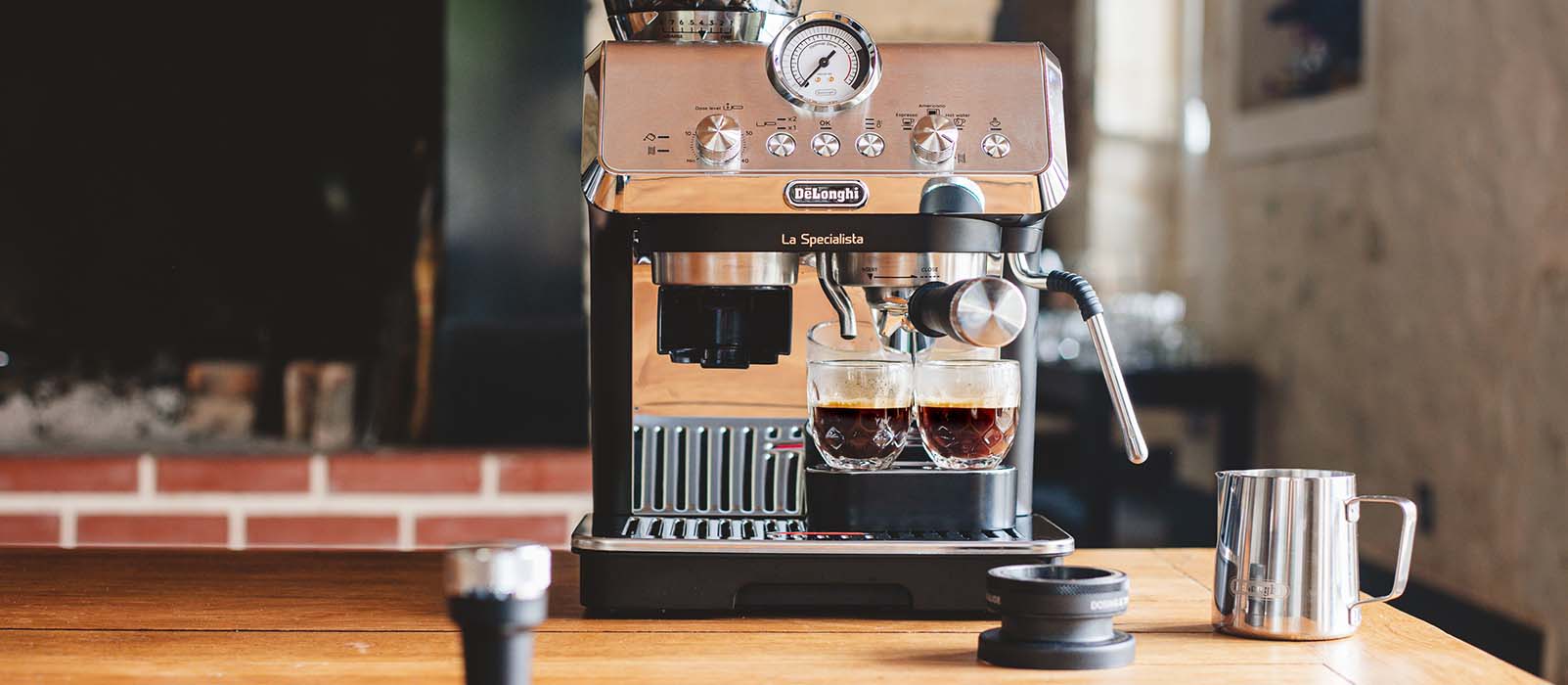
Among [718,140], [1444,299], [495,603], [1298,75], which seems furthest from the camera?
[1298,75]

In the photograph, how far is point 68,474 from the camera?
5.90 ft

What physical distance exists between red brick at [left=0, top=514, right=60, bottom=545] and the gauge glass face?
4.08 feet

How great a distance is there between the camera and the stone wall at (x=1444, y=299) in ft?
8.63

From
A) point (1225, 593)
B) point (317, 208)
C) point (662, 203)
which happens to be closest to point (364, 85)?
point (317, 208)

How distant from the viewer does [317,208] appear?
1.81 metres

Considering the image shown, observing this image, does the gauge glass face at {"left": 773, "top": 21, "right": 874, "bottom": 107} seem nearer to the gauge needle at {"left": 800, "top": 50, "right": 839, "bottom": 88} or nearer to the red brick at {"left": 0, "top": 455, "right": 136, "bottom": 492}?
the gauge needle at {"left": 800, "top": 50, "right": 839, "bottom": 88}

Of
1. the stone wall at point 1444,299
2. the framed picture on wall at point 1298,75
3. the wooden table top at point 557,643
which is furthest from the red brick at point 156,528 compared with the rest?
the framed picture on wall at point 1298,75

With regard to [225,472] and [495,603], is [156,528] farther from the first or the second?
[495,603]

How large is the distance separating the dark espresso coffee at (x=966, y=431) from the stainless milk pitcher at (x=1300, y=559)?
0.53 feet

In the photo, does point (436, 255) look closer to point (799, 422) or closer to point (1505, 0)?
point (799, 422)

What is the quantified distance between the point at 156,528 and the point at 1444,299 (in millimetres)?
2418

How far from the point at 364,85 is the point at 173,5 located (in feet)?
0.80

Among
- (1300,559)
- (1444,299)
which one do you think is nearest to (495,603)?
(1300,559)

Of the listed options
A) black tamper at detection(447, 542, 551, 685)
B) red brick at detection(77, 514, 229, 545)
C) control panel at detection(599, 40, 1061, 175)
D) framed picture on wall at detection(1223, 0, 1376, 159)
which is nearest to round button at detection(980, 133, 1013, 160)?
control panel at detection(599, 40, 1061, 175)
